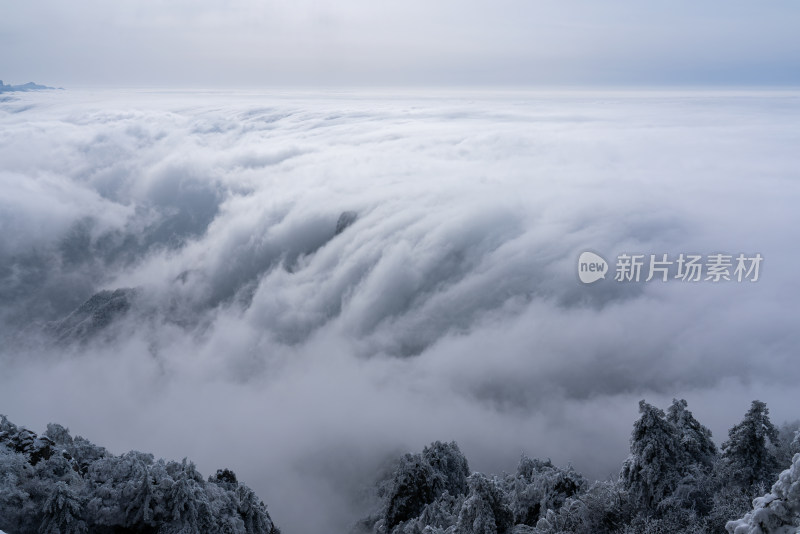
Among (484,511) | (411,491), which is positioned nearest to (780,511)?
(484,511)

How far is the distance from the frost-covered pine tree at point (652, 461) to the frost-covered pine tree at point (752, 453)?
1886mm

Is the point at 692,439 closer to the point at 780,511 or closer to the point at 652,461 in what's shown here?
the point at 652,461

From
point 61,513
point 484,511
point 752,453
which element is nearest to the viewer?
point 752,453

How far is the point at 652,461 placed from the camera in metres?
20.8

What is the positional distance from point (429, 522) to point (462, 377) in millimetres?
62736

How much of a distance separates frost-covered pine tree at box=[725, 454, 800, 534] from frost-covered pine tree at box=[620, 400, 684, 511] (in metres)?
9.11

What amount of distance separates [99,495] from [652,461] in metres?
24.1

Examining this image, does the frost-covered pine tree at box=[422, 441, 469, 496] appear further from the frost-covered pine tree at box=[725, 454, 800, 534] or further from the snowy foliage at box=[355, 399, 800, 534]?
the frost-covered pine tree at box=[725, 454, 800, 534]

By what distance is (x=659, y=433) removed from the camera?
70.1ft

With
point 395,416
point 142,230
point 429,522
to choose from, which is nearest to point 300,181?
point 142,230

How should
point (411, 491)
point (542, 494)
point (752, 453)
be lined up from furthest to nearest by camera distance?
point (411, 491) → point (542, 494) → point (752, 453)

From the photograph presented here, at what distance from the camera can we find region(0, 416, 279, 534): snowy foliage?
792 inches

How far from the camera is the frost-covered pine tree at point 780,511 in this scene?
11359mm

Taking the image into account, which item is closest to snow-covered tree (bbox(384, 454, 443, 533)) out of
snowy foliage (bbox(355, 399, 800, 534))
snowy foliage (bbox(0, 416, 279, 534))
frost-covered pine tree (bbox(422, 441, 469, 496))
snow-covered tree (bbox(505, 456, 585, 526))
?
frost-covered pine tree (bbox(422, 441, 469, 496))
